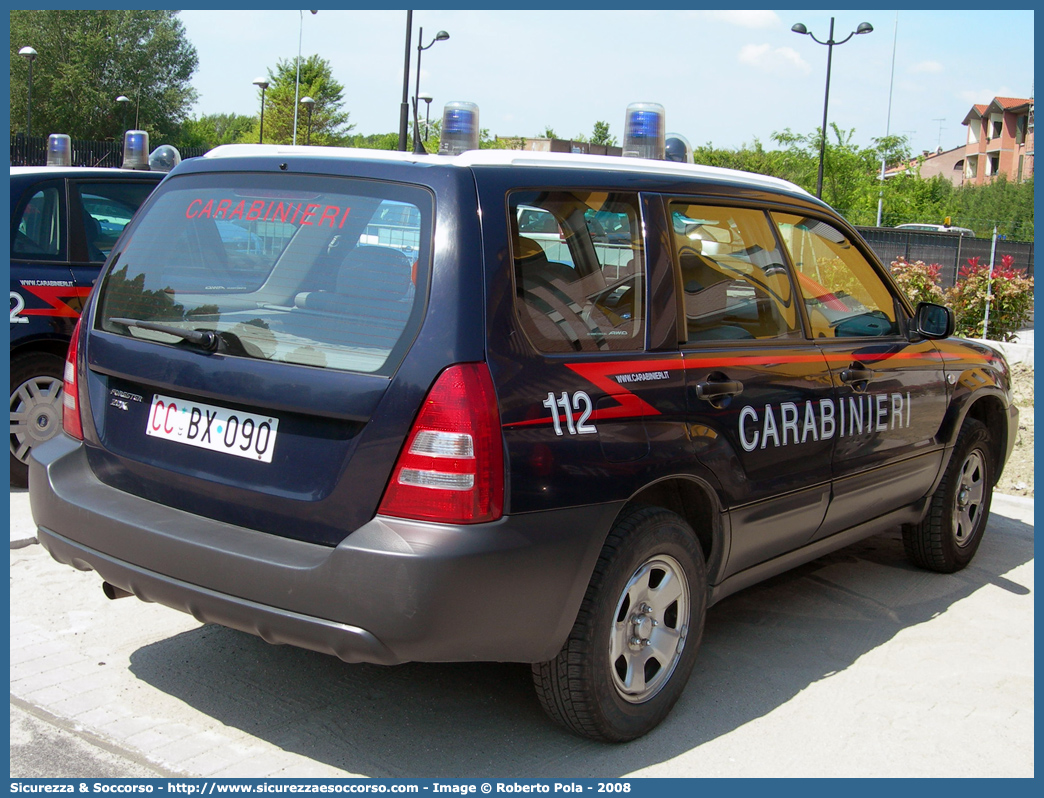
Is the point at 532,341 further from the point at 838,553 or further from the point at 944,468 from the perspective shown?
the point at 838,553

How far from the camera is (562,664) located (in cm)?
311

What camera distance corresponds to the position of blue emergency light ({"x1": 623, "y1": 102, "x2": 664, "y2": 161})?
14.7 ft

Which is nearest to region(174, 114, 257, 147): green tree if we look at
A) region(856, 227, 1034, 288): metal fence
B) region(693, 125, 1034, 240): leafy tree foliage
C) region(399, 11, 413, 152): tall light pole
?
region(693, 125, 1034, 240): leafy tree foliage

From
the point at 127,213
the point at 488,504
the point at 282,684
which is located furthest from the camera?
the point at 127,213

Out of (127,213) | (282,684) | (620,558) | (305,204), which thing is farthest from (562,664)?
(127,213)

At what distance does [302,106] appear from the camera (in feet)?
209

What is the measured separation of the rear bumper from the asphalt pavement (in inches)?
5.3

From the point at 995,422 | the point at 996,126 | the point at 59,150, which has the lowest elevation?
A: the point at 995,422

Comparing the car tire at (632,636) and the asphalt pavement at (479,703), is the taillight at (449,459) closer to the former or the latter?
the asphalt pavement at (479,703)

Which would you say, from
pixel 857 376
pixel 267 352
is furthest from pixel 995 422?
pixel 267 352

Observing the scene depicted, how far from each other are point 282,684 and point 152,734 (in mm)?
510

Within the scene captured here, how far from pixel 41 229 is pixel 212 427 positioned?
3.83 meters

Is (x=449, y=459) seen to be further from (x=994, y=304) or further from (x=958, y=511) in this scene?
(x=994, y=304)
